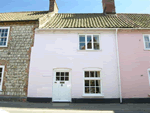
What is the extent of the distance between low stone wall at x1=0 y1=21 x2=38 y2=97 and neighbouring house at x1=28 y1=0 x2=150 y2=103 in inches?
18.4

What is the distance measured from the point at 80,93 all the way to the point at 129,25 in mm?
6934

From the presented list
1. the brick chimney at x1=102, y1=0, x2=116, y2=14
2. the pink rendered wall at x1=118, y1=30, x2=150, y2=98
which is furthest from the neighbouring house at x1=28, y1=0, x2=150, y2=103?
the brick chimney at x1=102, y1=0, x2=116, y2=14

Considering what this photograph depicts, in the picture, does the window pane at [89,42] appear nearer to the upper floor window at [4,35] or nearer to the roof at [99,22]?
the roof at [99,22]

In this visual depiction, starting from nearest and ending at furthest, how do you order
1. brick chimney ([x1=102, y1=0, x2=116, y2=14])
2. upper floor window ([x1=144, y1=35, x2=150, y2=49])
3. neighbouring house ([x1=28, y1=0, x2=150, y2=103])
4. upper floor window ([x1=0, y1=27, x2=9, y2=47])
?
neighbouring house ([x1=28, y1=0, x2=150, y2=103])
upper floor window ([x1=144, y1=35, x2=150, y2=49])
upper floor window ([x1=0, y1=27, x2=9, y2=47])
brick chimney ([x1=102, y1=0, x2=116, y2=14])


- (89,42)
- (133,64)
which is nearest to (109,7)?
(89,42)

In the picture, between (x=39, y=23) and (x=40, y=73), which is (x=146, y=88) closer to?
(x=40, y=73)

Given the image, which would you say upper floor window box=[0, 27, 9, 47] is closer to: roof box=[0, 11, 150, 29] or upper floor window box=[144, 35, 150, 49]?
roof box=[0, 11, 150, 29]

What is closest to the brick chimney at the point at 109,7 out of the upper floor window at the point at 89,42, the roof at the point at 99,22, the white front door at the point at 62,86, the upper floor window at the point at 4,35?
the roof at the point at 99,22

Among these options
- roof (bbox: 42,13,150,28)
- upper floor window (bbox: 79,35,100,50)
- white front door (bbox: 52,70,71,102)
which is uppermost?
roof (bbox: 42,13,150,28)

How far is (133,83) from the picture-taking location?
895 centimetres

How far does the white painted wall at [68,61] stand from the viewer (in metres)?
8.88

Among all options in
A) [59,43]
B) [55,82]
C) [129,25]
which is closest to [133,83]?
[129,25]

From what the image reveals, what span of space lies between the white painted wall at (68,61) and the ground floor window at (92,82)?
13.5 inches

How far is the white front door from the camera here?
887 centimetres
